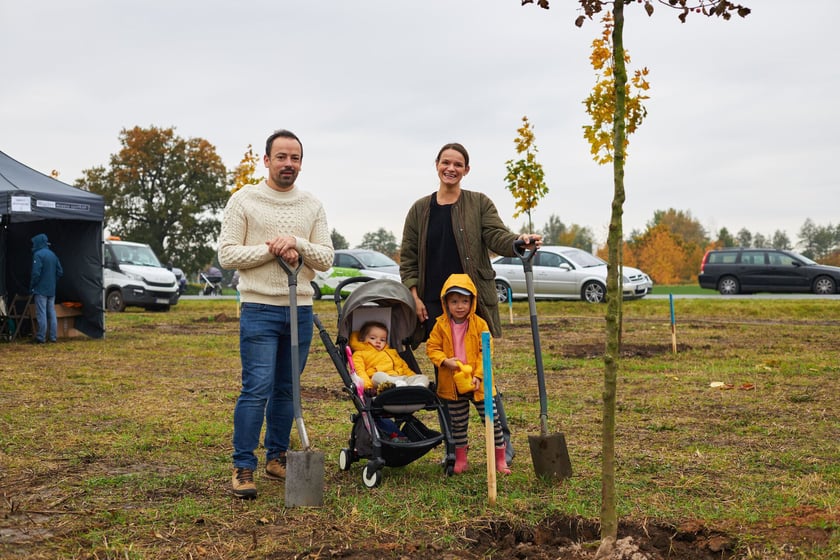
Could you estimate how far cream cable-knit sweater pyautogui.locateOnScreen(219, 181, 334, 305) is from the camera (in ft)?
15.3

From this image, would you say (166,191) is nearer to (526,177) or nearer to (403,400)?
(526,177)

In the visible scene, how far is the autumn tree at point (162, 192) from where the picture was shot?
55500 millimetres

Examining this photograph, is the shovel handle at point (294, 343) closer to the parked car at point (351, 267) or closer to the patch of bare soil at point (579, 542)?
the patch of bare soil at point (579, 542)

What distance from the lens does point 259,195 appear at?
4797 millimetres

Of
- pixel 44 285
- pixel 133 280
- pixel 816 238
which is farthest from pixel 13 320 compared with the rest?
pixel 816 238

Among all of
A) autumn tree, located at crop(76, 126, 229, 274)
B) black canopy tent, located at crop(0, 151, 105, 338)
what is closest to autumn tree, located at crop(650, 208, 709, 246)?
autumn tree, located at crop(76, 126, 229, 274)

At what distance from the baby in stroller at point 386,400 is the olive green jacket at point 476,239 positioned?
0.22 metres

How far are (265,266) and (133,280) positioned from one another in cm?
1860

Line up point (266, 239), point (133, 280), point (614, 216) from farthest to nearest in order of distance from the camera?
point (133, 280), point (266, 239), point (614, 216)

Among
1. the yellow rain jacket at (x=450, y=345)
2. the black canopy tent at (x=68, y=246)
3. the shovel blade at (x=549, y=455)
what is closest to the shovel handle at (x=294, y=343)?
the yellow rain jacket at (x=450, y=345)

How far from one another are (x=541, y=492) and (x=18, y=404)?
5.46m

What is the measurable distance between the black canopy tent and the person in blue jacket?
0.54 m

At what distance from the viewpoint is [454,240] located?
17.4 feet

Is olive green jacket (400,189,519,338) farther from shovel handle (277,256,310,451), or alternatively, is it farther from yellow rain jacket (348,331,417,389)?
shovel handle (277,256,310,451)
